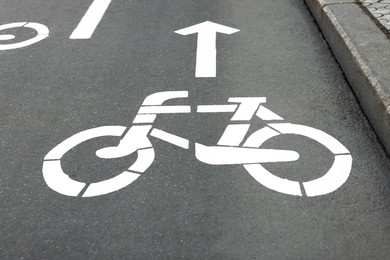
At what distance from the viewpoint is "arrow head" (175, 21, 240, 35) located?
24.5 feet

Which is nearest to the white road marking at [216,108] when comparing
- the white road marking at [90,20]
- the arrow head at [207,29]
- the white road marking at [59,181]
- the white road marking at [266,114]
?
the white road marking at [266,114]

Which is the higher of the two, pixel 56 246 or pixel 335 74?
pixel 56 246

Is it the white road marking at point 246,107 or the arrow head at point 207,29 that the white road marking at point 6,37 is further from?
the white road marking at point 246,107

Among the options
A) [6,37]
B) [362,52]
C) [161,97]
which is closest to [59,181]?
[161,97]

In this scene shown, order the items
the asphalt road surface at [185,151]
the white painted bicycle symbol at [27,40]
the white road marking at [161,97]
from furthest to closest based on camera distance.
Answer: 1. the white painted bicycle symbol at [27,40]
2. the white road marking at [161,97]
3. the asphalt road surface at [185,151]

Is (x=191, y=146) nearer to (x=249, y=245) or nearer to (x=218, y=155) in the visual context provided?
(x=218, y=155)

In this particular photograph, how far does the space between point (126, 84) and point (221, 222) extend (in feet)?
A: 8.44

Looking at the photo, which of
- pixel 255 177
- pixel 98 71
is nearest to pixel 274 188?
pixel 255 177

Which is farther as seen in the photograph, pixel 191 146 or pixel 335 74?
pixel 335 74

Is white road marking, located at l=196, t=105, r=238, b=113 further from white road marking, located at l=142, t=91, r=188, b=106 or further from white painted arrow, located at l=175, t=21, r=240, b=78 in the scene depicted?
white painted arrow, located at l=175, t=21, r=240, b=78

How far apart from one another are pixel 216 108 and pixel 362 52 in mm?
1579

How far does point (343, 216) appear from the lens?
3.89 metres

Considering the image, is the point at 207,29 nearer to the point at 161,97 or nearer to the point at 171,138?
the point at 161,97

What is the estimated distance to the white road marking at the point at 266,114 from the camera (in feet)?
16.9
